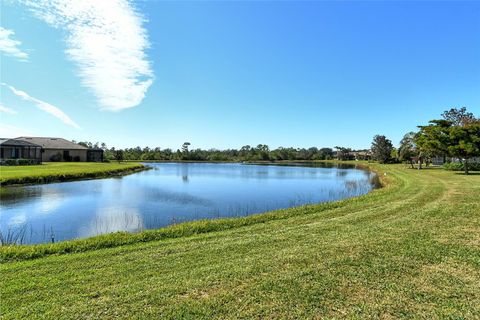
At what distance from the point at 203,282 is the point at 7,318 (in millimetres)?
2311

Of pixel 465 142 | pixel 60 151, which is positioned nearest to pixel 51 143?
pixel 60 151

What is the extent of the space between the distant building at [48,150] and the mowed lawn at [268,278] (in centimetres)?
4357

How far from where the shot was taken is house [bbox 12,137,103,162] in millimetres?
49281

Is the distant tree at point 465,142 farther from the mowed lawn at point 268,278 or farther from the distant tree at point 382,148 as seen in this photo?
the distant tree at point 382,148

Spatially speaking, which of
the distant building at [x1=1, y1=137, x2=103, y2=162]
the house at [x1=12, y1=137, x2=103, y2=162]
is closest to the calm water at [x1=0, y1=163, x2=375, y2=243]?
the distant building at [x1=1, y1=137, x2=103, y2=162]

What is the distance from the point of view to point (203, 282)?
4.31 meters

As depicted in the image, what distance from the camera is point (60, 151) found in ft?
165

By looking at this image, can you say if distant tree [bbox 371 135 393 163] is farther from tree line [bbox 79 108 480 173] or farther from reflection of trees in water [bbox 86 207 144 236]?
reflection of trees in water [bbox 86 207 144 236]

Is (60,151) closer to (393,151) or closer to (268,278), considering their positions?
(268,278)

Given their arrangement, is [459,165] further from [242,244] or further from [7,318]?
[7,318]

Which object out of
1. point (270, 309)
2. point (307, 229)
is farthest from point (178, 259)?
point (307, 229)

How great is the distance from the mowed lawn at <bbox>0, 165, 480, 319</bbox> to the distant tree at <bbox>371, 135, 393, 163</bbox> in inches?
2733

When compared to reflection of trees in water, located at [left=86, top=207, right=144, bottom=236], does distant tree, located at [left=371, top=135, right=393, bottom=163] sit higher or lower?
higher

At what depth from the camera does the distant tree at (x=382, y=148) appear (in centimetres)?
7044
